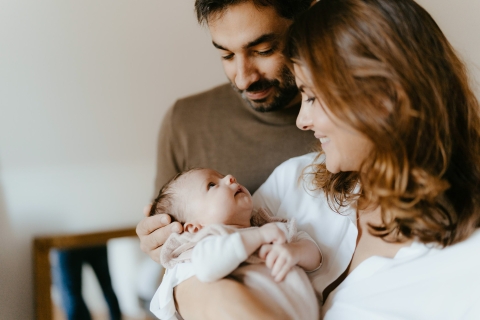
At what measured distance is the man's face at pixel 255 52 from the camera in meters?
1.45

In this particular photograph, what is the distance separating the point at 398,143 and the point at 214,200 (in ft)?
1.69

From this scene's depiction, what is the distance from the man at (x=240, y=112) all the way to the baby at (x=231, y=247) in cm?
7

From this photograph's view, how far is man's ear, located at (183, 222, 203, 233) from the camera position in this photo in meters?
1.18

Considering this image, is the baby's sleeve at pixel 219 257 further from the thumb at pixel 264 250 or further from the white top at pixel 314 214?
the white top at pixel 314 214

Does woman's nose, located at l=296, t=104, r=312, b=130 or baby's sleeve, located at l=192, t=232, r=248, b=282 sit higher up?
woman's nose, located at l=296, t=104, r=312, b=130

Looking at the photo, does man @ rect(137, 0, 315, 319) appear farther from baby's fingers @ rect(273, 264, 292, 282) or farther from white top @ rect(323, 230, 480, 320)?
white top @ rect(323, 230, 480, 320)

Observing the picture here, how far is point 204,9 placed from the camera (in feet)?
5.05

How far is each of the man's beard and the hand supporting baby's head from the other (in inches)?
18.2

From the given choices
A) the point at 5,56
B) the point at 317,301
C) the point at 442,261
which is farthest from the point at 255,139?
the point at 5,56

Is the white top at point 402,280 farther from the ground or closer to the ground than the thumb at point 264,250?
closer to the ground

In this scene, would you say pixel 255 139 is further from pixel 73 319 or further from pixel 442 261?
pixel 73 319

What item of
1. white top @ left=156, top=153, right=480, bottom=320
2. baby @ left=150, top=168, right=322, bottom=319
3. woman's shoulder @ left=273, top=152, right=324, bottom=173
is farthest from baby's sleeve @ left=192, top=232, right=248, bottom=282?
woman's shoulder @ left=273, top=152, right=324, bottom=173

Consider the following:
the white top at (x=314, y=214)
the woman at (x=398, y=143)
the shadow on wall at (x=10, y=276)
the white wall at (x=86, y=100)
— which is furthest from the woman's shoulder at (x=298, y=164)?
the shadow on wall at (x=10, y=276)

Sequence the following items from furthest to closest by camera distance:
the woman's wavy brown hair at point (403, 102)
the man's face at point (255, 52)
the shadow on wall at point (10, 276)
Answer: the shadow on wall at point (10, 276), the man's face at point (255, 52), the woman's wavy brown hair at point (403, 102)
